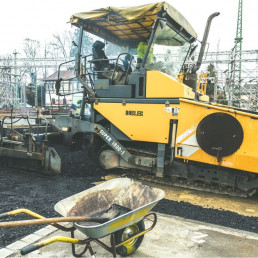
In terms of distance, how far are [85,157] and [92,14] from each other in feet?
11.2

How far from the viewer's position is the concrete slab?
A: 3.00 m

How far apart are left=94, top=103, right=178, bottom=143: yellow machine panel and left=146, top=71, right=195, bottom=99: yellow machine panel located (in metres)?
0.21

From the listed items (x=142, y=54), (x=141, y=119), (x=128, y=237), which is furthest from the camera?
(x=142, y=54)

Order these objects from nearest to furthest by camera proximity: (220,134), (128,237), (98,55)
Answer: (128,237), (220,134), (98,55)

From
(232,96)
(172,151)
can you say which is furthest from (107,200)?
(232,96)

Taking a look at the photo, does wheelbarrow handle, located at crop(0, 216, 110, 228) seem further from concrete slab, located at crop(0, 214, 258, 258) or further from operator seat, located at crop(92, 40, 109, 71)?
operator seat, located at crop(92, 40, 109, 71)

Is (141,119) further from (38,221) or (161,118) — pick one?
(38,221)

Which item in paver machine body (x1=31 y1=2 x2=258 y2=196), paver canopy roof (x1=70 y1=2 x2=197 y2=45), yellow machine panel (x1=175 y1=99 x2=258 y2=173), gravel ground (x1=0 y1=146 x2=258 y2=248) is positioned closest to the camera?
gravel ground (x1=0 y1=146 x2=258 y2=248)

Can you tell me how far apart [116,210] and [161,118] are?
2.34 meters

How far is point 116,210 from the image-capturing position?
333 cm

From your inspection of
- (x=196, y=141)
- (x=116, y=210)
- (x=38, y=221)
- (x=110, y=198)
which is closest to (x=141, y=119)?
(x=196, y=141)

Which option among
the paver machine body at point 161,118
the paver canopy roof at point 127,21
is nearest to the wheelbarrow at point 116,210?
the paver machine body at point 161,118

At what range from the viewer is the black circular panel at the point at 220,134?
454 cm

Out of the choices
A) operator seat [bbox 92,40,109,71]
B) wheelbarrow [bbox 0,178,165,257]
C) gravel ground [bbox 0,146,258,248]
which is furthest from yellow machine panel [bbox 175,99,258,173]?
A: operator seat [bbox 92,40,109,71]
